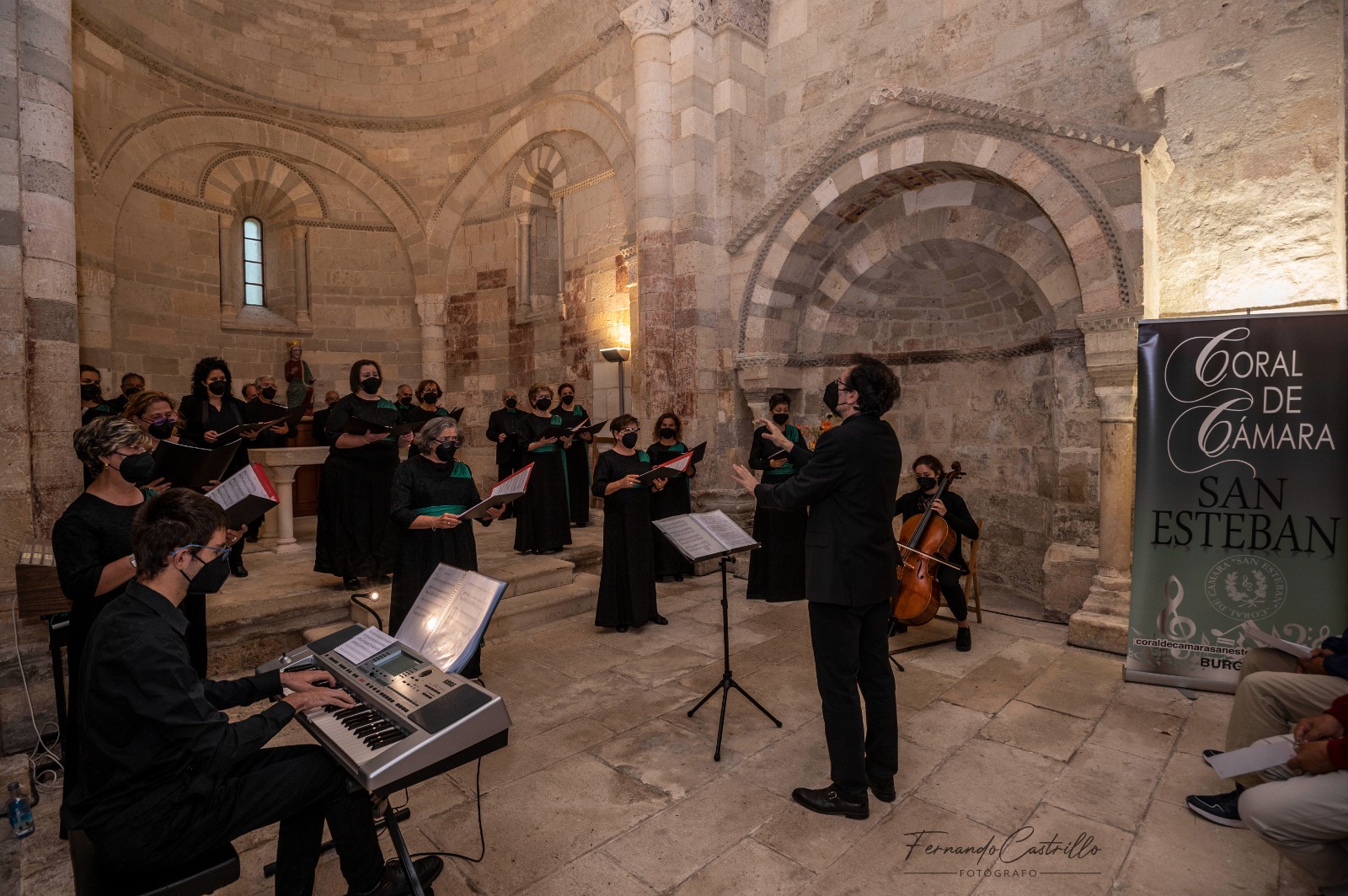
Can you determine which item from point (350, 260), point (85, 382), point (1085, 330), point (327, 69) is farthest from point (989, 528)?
point (327, 69)

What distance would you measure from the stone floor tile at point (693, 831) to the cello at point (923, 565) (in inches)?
83.0

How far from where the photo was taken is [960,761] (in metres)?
3.40

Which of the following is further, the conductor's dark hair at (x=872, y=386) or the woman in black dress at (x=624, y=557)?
the woman in black dress at (x=624, y=557)

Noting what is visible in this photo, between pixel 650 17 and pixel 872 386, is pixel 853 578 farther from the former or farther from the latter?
pixel 650 17

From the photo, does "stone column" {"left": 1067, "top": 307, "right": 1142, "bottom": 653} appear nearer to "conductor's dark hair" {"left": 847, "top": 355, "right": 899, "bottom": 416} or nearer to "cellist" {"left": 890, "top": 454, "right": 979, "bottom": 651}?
"cellist" {"left": 890, "top": 454, "right": 979, "bottom": 651}

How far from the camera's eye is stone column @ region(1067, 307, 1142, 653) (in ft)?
15.8

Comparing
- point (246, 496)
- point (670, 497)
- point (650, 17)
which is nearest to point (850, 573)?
point (246, 496)

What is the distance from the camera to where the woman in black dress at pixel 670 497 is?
6281 mm

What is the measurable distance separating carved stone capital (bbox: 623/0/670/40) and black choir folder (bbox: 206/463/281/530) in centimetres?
636

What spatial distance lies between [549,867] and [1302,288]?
18.1 feet

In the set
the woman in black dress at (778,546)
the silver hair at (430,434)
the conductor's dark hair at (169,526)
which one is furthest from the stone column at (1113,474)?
the conductor's dark hair at (169,526)

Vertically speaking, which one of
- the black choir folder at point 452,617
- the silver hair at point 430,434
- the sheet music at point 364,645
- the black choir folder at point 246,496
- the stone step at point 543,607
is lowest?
the stone step at point 543,607

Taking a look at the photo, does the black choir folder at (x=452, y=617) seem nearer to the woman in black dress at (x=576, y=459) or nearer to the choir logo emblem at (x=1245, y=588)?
the choir logo emblem at (x=1245, y=588)

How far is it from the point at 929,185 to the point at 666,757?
18.2 feet
